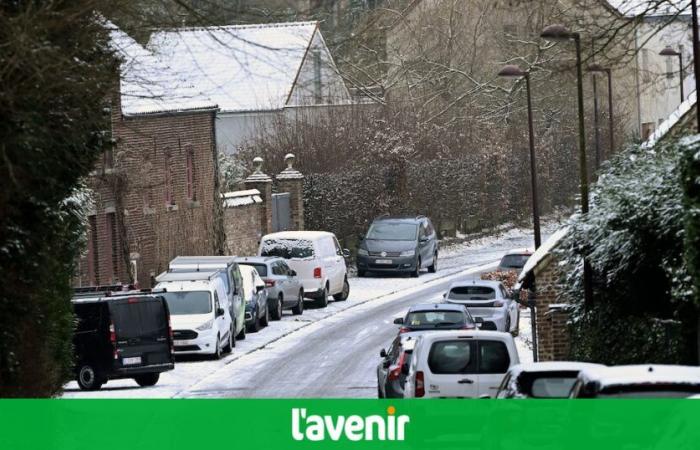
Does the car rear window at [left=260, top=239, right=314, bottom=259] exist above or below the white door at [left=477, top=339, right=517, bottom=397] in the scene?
above

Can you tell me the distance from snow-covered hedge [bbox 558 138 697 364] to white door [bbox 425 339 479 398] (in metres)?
2.51

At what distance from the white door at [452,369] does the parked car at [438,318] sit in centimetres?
821

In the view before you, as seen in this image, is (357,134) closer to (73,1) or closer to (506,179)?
(506,179)

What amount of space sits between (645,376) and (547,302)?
62.3 feet

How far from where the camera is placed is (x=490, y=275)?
45438 mm

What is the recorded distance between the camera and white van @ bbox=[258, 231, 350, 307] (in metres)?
43.7

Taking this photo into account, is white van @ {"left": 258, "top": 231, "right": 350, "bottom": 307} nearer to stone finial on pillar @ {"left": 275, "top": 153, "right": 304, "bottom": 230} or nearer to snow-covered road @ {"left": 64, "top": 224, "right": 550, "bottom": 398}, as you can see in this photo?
snow-covered road @ {"left": 64, "top": 224, "right": 550, "bottom": 398}

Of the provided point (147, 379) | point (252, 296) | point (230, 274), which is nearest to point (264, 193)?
point (252, 296)

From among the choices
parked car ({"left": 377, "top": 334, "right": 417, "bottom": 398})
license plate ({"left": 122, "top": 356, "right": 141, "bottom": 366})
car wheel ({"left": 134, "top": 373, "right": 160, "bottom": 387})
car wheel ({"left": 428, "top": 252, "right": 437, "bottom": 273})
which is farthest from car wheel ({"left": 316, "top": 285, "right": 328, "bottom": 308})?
parked car ({"left": 377, "top": 334, "right": 417, "bottom": 398})

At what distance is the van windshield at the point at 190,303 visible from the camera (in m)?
33.3

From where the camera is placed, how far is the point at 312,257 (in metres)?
43.6

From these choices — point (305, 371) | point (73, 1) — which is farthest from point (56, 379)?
point (305, 371)

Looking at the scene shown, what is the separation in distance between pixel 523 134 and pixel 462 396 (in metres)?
46.1

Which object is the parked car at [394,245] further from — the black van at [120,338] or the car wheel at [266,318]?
the black van at [120,338]
